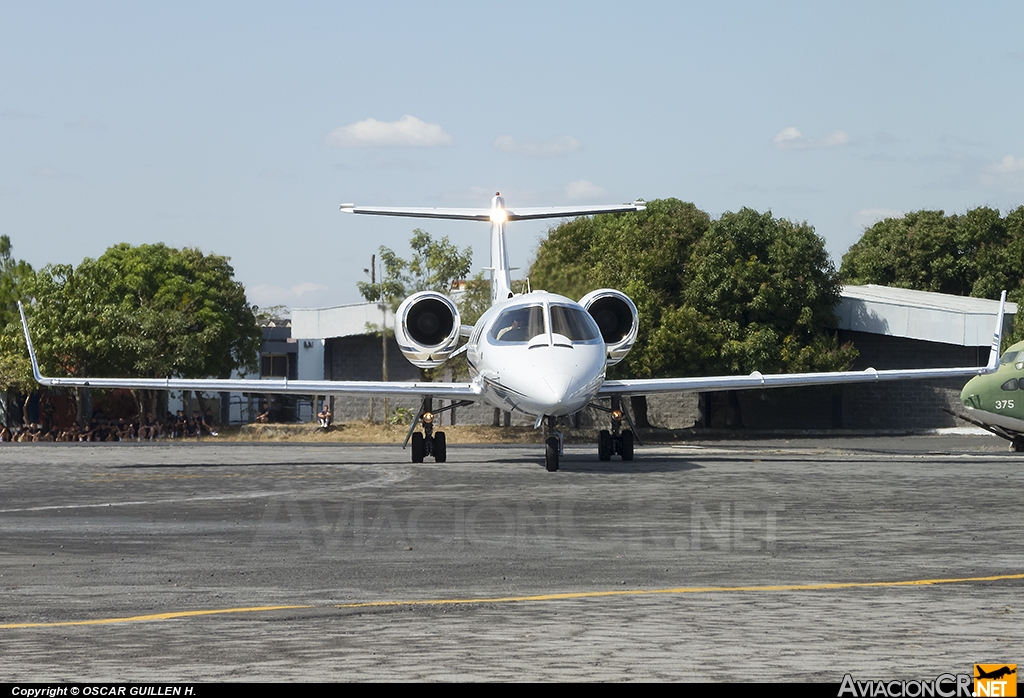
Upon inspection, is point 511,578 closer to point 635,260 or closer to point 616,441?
point 616,441

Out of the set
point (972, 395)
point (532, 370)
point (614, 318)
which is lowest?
point (972, 395)

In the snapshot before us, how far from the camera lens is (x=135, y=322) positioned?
49.2 metres

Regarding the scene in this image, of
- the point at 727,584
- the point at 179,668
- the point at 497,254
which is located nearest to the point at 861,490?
the point at 727,584

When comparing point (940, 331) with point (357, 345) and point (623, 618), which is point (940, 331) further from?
point (623, 618)

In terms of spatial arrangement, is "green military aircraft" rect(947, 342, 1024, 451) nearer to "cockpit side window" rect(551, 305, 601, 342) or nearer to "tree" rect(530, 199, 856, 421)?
"cockpit side window" rect(551, 305, 601, 342)

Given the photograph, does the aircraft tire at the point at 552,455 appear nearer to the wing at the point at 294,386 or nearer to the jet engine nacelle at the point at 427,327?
the wing at the point at 294,386

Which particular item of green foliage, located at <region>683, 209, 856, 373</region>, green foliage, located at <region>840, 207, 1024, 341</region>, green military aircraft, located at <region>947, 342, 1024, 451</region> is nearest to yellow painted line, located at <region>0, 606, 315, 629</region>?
green military aircraft, located at <region>947, 342, 1024, 451</region>

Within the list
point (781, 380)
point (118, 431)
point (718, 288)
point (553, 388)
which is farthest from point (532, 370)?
point (118, 431)

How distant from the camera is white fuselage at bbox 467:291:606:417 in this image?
21.2 m

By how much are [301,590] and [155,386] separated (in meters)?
16.9

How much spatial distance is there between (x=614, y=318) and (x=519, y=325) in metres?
5.02

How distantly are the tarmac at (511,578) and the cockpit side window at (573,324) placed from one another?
Result: 3.28 m

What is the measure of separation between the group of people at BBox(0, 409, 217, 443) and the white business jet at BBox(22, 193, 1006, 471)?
19.9 m

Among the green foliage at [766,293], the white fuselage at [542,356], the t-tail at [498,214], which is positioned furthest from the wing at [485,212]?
the green foliage at [766,293]
